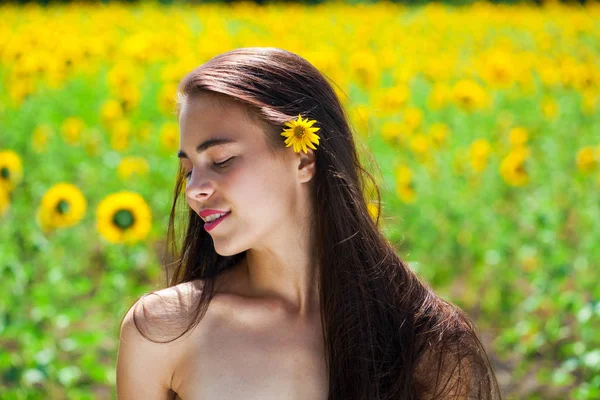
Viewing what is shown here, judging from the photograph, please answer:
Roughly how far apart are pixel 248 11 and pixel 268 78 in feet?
27.8

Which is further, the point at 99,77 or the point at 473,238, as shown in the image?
the point at 99,77

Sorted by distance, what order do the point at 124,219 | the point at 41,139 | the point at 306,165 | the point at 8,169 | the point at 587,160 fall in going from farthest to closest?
1. the point at 41,139
2. the point at 587,160
3. the point at 8,169
4. the point at 124,219
5. the point at 306,165

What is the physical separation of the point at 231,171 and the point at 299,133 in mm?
122

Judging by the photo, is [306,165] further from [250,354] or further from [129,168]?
[129,168]

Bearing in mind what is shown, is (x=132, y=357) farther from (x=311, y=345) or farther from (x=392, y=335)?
(x=392, y=335)

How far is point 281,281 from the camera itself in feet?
5.41

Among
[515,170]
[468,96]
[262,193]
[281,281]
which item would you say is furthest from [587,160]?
[262,193]

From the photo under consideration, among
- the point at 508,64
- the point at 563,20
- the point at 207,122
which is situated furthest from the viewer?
the point at 563,20

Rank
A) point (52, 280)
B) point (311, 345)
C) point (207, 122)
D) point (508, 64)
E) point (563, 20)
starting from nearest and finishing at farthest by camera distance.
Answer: point (207, 122) < point (311, 345) < point (52, 280) < point (508, 64) < point (563, 20)

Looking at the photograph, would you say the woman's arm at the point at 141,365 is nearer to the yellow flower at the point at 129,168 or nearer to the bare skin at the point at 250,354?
the bare skin at the point at 250,354

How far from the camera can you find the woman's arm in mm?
1551

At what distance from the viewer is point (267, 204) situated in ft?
5.02

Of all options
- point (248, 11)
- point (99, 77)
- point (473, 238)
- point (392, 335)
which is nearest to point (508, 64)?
point (473, 238)

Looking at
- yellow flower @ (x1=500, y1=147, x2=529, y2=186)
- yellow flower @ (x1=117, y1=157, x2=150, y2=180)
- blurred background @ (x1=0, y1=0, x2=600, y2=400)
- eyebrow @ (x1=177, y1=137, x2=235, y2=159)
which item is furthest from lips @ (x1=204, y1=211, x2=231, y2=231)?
yellow flower @ (x1=500, y1=147, x2=529, y2=186)
